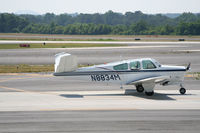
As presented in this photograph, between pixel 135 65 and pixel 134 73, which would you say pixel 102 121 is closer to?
pixel 134 73

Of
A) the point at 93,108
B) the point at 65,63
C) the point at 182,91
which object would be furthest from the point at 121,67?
the point at 93,108

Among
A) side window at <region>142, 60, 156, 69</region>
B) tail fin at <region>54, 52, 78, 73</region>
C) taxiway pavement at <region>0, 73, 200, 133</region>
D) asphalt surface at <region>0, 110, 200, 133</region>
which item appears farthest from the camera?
side window at <region>142, 60, 156, 69</region>

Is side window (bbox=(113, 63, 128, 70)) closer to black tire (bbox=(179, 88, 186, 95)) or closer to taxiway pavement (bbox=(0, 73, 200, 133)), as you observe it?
taxiway pavement (bbox=(0, 73, 200, 133))

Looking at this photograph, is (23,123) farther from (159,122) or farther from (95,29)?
(95,29)

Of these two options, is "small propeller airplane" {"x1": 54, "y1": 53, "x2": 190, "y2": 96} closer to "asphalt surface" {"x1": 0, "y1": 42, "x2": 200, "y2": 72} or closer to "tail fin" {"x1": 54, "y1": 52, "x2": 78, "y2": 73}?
"tail fin" {"x1": 54, "y1": 52, "x2": 78, "y2": 73}

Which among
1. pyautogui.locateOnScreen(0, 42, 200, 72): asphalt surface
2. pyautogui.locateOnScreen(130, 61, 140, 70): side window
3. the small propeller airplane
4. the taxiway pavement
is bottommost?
pyautogui.locateOnScreen(0, 42, 200, 72): asphalt surface

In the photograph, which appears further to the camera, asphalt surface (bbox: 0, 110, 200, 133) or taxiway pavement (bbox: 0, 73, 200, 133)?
taxiway pavement (bbox: 0, 73, 200, 133)

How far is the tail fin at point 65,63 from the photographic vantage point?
1905cm

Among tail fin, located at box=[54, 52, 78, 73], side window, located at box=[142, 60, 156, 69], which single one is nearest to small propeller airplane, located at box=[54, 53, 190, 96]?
side window, located at box=[142, 60, 156, 69]

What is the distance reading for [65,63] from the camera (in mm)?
19188

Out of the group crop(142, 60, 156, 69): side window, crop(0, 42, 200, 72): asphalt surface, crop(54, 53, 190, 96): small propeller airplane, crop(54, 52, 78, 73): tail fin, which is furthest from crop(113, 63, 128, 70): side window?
crop(0, 42, 200, 72): asphalt surface

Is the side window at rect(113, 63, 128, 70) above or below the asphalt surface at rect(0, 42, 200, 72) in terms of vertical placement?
above

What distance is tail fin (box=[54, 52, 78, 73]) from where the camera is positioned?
19.0 meters

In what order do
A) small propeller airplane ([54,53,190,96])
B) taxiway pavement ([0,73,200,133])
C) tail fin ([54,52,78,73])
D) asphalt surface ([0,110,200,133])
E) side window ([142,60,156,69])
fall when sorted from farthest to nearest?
1. side window ([142,60,156,69])
2. small propeller airplane ([54,53,190,96])
3. tail fin ([54,52,78,73])
4. taxiway pavement ([0,73,200,133])
5. asphalt surface ([0,110,200,133])
